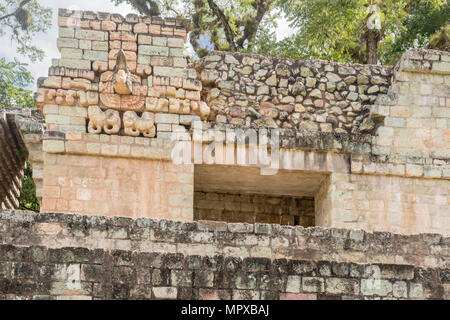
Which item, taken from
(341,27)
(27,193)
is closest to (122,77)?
(27,193)

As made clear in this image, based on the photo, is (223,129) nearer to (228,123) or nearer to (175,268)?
(228,123)

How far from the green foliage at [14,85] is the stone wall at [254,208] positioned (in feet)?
21.3

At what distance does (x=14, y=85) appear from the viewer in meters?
19.2

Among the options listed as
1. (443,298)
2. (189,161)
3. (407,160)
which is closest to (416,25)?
(407,160)

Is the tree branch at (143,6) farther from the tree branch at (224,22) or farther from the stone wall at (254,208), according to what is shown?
the stone wall at (254,208)

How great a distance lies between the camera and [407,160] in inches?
460

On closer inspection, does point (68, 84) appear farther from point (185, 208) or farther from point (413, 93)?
point (413, 93)

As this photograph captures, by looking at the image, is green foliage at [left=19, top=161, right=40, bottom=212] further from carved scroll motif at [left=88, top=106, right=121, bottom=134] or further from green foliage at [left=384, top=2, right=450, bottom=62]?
green foliage at [left=384, top=2, right=450, bottom=62]

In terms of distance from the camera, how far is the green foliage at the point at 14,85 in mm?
18531

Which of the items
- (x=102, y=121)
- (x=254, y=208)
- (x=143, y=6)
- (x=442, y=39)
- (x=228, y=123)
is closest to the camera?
(x=102, y=121)

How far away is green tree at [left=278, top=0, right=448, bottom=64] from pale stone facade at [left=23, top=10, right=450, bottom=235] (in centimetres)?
453

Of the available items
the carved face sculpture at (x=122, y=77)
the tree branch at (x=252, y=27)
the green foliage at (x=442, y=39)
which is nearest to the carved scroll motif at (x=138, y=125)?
the carved face sculpture at (x=122, y=77)

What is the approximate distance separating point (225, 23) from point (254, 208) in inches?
248
